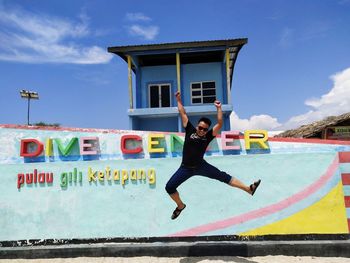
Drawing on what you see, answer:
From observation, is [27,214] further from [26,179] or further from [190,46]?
[190,46]

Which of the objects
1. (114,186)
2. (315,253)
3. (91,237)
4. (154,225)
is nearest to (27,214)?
(91,237)

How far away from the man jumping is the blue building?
9.15 meters

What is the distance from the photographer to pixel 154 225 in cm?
655

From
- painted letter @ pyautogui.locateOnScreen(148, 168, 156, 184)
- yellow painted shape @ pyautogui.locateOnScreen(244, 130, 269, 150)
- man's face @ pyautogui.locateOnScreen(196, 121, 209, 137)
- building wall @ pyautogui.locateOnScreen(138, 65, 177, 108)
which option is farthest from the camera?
building wall @ pyautogui.locateOnScreen(138, 65, 177, 108)

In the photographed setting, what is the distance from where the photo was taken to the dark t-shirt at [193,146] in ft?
20.8

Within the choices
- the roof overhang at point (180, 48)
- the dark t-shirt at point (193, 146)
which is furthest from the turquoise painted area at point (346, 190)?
the roof overhang at point (180, 48)

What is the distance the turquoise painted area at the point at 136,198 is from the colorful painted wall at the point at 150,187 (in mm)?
20

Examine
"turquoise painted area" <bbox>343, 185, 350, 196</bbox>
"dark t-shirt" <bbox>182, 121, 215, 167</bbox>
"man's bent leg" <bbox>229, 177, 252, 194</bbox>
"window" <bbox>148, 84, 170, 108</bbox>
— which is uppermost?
"window" <bbox>148, 84, 170, 108</bbox>

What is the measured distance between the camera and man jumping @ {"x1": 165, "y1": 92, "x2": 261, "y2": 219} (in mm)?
6289

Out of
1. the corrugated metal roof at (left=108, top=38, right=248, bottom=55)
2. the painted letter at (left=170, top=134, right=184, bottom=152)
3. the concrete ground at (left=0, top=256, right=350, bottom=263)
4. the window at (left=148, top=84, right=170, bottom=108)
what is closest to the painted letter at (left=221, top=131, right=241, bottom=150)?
the painted letter at (left=170, top=134, right=184, bottom=152)

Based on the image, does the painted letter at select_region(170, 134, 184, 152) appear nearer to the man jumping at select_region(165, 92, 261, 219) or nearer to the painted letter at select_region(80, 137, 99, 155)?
the man jumping at select_region(165, 92, 261, 219)

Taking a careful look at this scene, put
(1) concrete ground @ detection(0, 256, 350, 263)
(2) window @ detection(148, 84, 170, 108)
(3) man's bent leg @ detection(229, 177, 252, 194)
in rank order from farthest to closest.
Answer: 1. (2) window @ detection(148, 84, 170, 108)
2. (3) man's bent leg @ detection(229, 177, 252, 194)
3. (1) concrete ground @ detection(0, 256, 350, 263)

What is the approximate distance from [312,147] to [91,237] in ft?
16.1

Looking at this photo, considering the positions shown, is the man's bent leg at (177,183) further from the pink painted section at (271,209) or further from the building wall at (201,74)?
the building wall at (201,74)
